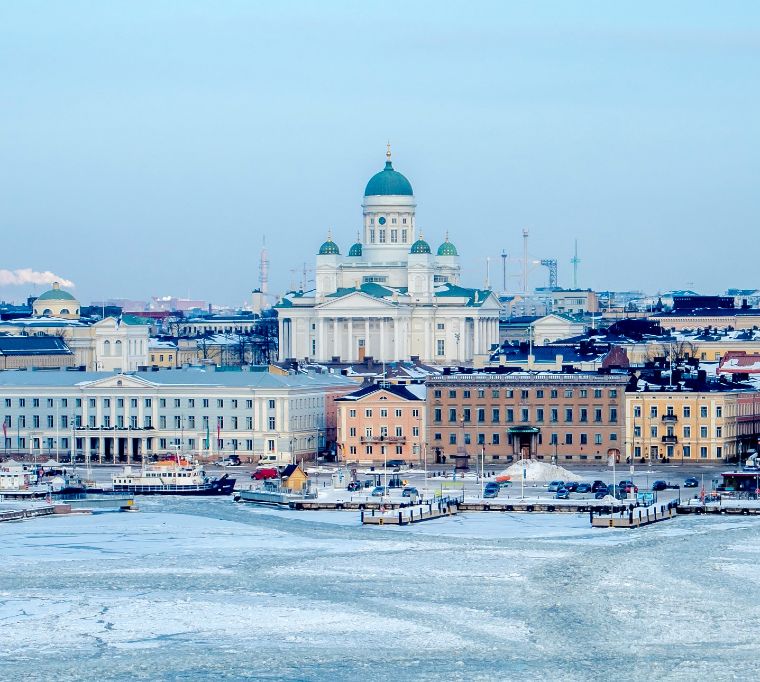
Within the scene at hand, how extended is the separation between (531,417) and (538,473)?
23.8ft

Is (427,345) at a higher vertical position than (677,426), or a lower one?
higher

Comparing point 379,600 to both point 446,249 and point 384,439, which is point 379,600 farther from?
point 446,249

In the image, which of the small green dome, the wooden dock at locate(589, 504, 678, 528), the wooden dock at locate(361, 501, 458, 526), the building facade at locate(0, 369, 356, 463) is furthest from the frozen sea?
the small green dome

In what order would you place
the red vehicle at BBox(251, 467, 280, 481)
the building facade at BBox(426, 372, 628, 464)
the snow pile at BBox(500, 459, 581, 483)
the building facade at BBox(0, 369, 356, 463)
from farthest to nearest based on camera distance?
the building facade at BBox(0, 369, 356, 463) < the building facade at BBox(426, 372, 628, 464) < the red vehicle at BBox(251, 467, 280, 481) < the snow pile at BBox(500, 459, 581, 483)

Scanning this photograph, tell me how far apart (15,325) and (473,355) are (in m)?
30.3

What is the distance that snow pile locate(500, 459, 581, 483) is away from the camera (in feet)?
241

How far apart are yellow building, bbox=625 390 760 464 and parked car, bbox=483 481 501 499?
10.6m

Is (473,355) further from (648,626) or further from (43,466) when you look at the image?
(648,626)

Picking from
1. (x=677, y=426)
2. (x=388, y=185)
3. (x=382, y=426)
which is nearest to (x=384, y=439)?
(x=382, y=426)

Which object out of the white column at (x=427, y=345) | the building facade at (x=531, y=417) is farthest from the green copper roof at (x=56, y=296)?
the building facade at (x=531, y=417)

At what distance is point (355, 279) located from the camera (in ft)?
401

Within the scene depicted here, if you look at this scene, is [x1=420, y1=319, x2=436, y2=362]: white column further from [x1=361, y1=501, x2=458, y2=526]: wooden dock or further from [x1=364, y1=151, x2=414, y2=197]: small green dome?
[x1=361, y1=501, x2=458, y2=526]: wooden dock

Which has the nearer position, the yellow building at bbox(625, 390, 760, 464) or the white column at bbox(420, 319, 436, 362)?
the yellow building at bbox(625, 390, 760, 464)

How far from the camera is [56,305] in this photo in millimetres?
145625
